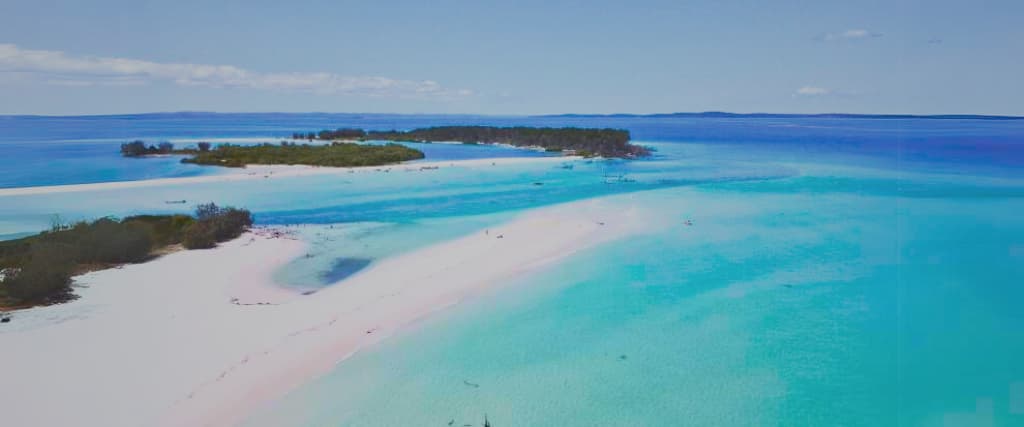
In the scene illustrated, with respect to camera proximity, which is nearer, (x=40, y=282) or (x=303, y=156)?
(x=40, y=282)

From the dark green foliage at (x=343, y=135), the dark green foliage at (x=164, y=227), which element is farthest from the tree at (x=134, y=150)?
the dark green foliage at (x=164, y=227)

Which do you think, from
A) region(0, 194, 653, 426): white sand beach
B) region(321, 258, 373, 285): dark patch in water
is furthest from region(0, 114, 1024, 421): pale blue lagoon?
region(0, 194, 653, 426): white sand beach

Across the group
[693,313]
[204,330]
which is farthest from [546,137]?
[204,330]

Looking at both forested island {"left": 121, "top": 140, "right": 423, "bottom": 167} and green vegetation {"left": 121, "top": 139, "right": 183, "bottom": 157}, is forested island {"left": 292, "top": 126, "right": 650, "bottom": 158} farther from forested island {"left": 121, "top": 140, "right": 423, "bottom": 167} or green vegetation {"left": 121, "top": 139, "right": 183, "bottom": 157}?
green vegetation {"left": 121, "top": 139, "right": 183, "bottom": 157}

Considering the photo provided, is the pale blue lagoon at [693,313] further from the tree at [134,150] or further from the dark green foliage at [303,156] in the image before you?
the tree at [134,150]

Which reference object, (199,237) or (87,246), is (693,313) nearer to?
(199,237)
